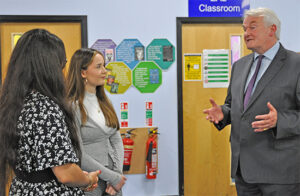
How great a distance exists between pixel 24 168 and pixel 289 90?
4.45 feet

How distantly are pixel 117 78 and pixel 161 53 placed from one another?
1.80ft

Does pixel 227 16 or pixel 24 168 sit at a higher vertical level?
pixel 227 16

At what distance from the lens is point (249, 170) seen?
5.65ft

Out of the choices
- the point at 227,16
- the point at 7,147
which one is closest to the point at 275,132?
the point at 7,147

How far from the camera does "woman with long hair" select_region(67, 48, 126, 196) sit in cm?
173

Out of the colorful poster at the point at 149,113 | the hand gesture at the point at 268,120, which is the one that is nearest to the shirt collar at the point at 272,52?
the hand gesture at the point at 268,120

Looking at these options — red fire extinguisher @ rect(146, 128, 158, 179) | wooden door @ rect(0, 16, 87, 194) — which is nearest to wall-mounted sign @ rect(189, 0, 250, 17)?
wooden door @ rect(0, 16, 87, 194)

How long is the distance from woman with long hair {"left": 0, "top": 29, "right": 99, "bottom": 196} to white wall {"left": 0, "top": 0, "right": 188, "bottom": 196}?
2080 mm

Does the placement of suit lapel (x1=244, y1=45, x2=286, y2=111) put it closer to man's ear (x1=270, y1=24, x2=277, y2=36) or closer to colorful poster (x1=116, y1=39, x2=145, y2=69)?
man's ear (x1=270, y1=24, x2=277, y2=36)

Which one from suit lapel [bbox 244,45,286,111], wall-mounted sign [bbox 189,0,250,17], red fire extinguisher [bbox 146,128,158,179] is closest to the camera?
suit lapel [bbox 244,45,286,111]

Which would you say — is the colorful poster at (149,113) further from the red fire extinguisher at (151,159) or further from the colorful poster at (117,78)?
the colorful poster at (117,78)

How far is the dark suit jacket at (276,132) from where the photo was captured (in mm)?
1665

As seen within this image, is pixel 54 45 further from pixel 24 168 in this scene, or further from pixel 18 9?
pixel 18 9

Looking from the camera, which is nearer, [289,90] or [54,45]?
[54,45]
